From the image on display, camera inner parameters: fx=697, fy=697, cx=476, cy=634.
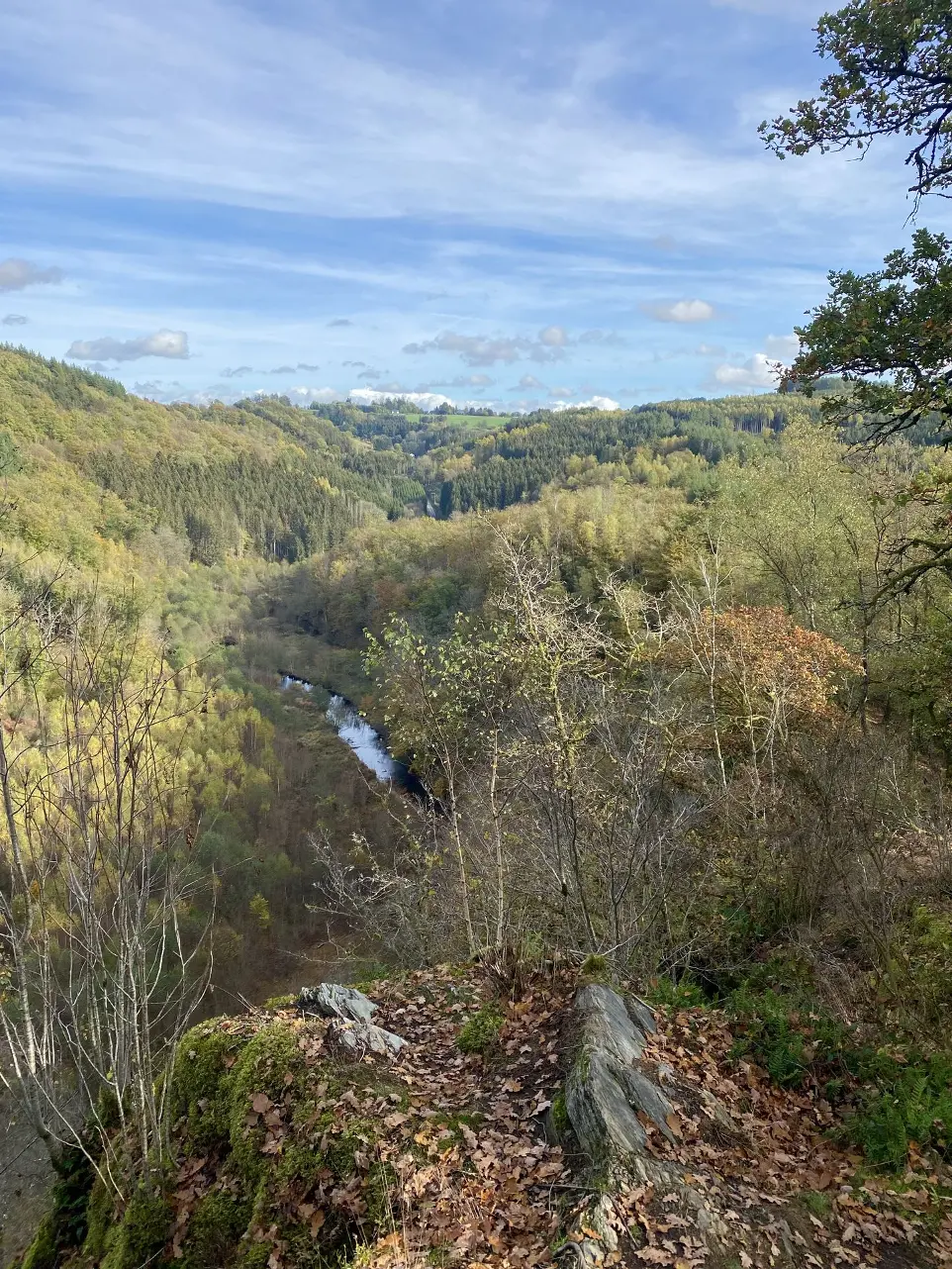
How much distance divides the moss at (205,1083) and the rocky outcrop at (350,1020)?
0.61 metres

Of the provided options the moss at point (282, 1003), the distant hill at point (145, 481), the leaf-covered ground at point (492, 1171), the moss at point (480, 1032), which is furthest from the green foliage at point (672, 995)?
the distant hill at point (145, 481)

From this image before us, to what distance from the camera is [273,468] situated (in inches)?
5172

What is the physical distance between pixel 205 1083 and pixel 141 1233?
811mm

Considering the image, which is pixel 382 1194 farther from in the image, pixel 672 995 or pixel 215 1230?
pixel 672 995

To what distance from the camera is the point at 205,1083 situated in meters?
4.66

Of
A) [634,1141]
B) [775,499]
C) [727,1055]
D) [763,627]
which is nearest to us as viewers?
[634,1141]

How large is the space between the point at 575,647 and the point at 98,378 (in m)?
162

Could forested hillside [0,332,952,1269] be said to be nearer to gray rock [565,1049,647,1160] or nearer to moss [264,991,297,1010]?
moss [264,991,297,1010]

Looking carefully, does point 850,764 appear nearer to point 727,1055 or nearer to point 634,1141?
point 727,1055

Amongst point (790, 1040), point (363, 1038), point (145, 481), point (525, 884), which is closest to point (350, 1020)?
point (363, 1038)

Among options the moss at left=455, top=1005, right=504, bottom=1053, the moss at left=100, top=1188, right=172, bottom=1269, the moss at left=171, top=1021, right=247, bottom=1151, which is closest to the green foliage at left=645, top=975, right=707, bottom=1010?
the moss at left=455, top=1005, right=504, bottom=1053

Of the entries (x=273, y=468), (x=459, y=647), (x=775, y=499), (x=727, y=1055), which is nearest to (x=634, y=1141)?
(x=727, y=1055)

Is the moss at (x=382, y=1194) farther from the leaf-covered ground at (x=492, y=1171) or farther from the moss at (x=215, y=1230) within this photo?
the moss at (x=215, y=1230)

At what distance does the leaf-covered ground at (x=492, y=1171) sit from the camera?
11.4ft
